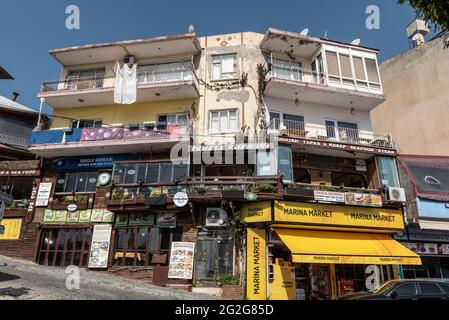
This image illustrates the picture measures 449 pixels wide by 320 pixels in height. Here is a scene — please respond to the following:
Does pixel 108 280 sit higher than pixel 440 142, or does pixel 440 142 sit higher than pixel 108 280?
pixel 440 142

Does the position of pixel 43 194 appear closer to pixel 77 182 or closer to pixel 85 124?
pixel 77 182

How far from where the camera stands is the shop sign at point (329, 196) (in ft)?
60.0

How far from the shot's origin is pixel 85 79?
80.1ft

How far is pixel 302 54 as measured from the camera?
24.3m

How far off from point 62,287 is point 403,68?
29272mm

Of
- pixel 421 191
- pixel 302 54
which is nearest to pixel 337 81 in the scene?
pixel 302 54

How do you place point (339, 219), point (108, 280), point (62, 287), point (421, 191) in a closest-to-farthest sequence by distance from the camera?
point (62, 287) < point (108, 280) < point (339, 219) < point (421, 191)

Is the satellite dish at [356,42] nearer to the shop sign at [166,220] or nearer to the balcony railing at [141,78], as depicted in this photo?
the balcony railing at [141,78]

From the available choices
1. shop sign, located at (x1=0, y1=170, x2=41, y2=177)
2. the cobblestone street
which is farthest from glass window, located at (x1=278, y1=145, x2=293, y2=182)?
shop sign, located at (x1=0, y1=170, x2=41, y2=177)

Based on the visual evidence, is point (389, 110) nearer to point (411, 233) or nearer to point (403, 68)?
point (403, 68)

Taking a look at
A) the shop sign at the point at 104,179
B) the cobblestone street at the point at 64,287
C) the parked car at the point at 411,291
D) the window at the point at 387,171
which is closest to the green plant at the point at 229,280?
the cobblestone street at the point at 64,287

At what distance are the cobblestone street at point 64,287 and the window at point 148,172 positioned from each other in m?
5.49

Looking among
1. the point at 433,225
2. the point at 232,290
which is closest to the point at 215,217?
the point at 232,290

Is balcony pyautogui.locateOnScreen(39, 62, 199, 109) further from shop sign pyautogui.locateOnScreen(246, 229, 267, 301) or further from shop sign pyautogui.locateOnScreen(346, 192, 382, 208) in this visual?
shop sign pyautogui.locateOnScreen(346, 192, 382, 208)
